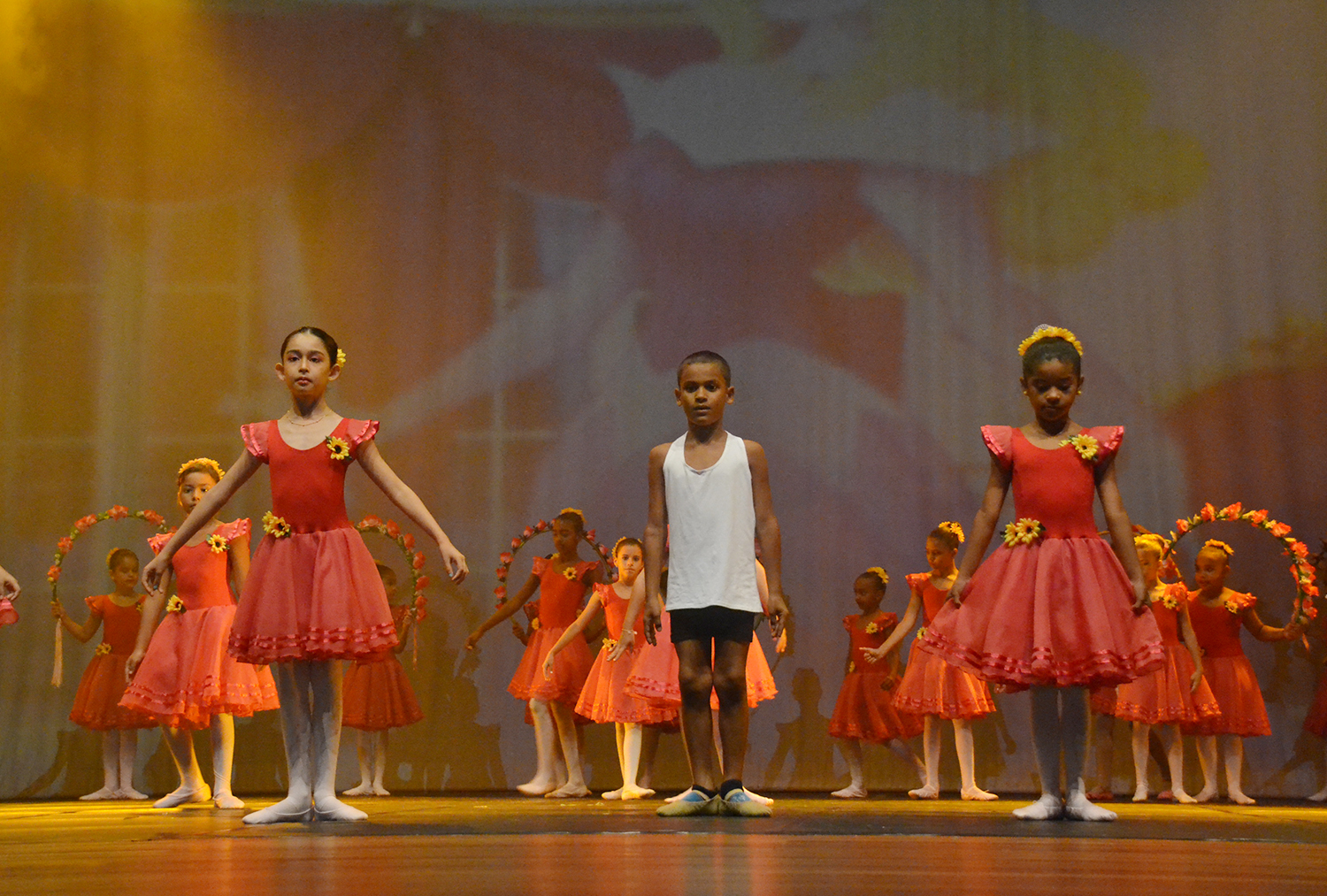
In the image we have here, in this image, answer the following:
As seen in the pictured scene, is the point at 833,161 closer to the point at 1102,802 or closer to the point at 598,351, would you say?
the point at 598,351

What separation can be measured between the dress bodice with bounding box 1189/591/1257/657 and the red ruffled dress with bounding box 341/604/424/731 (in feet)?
12.7

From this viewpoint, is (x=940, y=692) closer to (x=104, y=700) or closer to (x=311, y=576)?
(x=311, y=576)

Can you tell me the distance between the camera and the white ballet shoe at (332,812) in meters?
3.98

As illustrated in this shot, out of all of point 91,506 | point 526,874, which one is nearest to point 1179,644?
point 526,874

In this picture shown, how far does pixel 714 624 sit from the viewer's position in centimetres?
417

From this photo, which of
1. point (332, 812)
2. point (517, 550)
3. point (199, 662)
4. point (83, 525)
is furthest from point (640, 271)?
point (332, 812)

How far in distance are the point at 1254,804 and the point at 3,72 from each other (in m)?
7.88

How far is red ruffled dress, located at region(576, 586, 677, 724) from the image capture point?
236 inches

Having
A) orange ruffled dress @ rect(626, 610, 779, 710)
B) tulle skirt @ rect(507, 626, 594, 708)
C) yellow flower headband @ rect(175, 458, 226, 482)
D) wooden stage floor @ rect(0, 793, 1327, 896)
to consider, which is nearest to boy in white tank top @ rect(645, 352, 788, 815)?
wooden stage floor @ rect(0, 793, 1327, 896)

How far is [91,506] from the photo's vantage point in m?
7.67

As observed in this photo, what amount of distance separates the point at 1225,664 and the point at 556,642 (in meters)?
3.23

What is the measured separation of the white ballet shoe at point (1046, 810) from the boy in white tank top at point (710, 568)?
0.78 m

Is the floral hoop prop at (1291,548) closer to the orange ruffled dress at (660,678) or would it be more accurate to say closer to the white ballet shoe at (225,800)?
the orange ruffled dress at (660,678)

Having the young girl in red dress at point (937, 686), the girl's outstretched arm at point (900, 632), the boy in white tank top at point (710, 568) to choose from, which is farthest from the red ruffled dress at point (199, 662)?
the young girl in red dress at point (937, 686)
